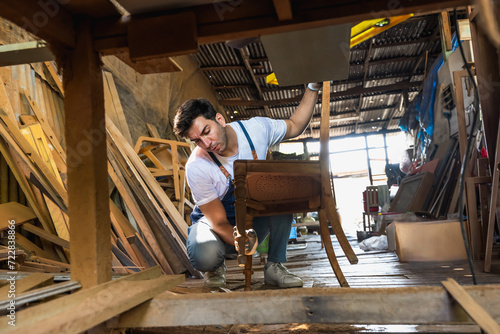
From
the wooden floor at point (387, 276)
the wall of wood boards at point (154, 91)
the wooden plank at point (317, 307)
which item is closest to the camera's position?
the wooden plank at point (317, 307)

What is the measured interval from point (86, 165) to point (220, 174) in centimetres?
131

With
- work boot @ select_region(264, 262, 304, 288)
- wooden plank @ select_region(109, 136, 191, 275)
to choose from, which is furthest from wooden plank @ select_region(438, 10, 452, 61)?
work boot @ select_region(264, 262, 304, 288)

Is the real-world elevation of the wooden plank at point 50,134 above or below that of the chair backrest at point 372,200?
above

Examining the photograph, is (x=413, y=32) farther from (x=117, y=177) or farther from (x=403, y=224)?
(x=117, y=177)

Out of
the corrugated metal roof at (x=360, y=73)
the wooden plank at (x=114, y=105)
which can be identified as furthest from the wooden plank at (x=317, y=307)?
the corrugated metal roof at (x=360, y=73)

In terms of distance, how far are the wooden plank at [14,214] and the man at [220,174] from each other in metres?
1.09

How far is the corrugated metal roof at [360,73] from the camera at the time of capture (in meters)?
8.48

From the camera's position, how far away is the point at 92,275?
1.26m

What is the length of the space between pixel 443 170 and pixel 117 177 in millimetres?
5286

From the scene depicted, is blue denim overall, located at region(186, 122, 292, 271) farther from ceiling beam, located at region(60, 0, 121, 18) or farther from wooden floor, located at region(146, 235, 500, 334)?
ceiling beam, located at region(60, 0, 121, 18)

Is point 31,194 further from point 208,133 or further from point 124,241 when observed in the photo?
point 208,133

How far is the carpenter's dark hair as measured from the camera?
236cm

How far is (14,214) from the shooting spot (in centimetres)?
250

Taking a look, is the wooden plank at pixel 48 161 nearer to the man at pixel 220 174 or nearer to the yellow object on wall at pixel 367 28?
the man at pixel 220 174
